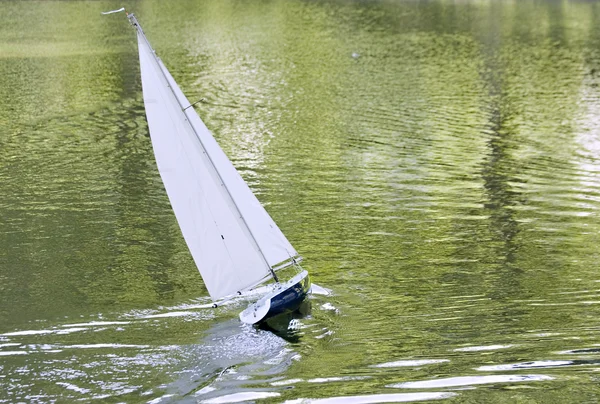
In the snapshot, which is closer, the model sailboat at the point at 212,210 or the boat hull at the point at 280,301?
the model sailboat at the point at 212,210

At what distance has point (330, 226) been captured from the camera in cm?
1995

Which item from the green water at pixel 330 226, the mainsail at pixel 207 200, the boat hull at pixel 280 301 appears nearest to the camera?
the green water at pixel 330 226

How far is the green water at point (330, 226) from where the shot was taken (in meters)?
13.1

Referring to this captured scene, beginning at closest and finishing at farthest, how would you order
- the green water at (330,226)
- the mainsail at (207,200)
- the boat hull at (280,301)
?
the green water at (330,226), the mainsail at (207,200), the boat hull at (280,301)

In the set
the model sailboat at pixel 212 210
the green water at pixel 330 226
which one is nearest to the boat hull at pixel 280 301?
the model sailboat at pixel 212 210

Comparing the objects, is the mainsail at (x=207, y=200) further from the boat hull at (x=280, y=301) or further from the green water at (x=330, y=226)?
the green water at (x=330, y=226)

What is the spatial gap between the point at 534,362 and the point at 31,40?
39904 millimetres

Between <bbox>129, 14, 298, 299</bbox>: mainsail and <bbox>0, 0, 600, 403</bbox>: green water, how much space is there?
1115 mm

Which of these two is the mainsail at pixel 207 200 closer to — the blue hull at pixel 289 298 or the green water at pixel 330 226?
the blue hull at pixel 289 298

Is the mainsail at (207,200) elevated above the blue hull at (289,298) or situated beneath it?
elevated above

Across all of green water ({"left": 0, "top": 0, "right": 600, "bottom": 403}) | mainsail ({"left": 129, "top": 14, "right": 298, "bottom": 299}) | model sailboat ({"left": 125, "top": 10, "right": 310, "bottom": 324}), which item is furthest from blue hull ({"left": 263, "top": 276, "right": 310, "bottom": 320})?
mainsail ({"left": 129, "top": 14, "right": 298, "bottom": 299})

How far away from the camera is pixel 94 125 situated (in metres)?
29.7

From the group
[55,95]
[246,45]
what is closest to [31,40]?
[246,45]

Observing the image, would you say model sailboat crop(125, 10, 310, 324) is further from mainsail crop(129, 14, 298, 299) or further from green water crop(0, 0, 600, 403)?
green water crop(0, 0, 600, 403)
